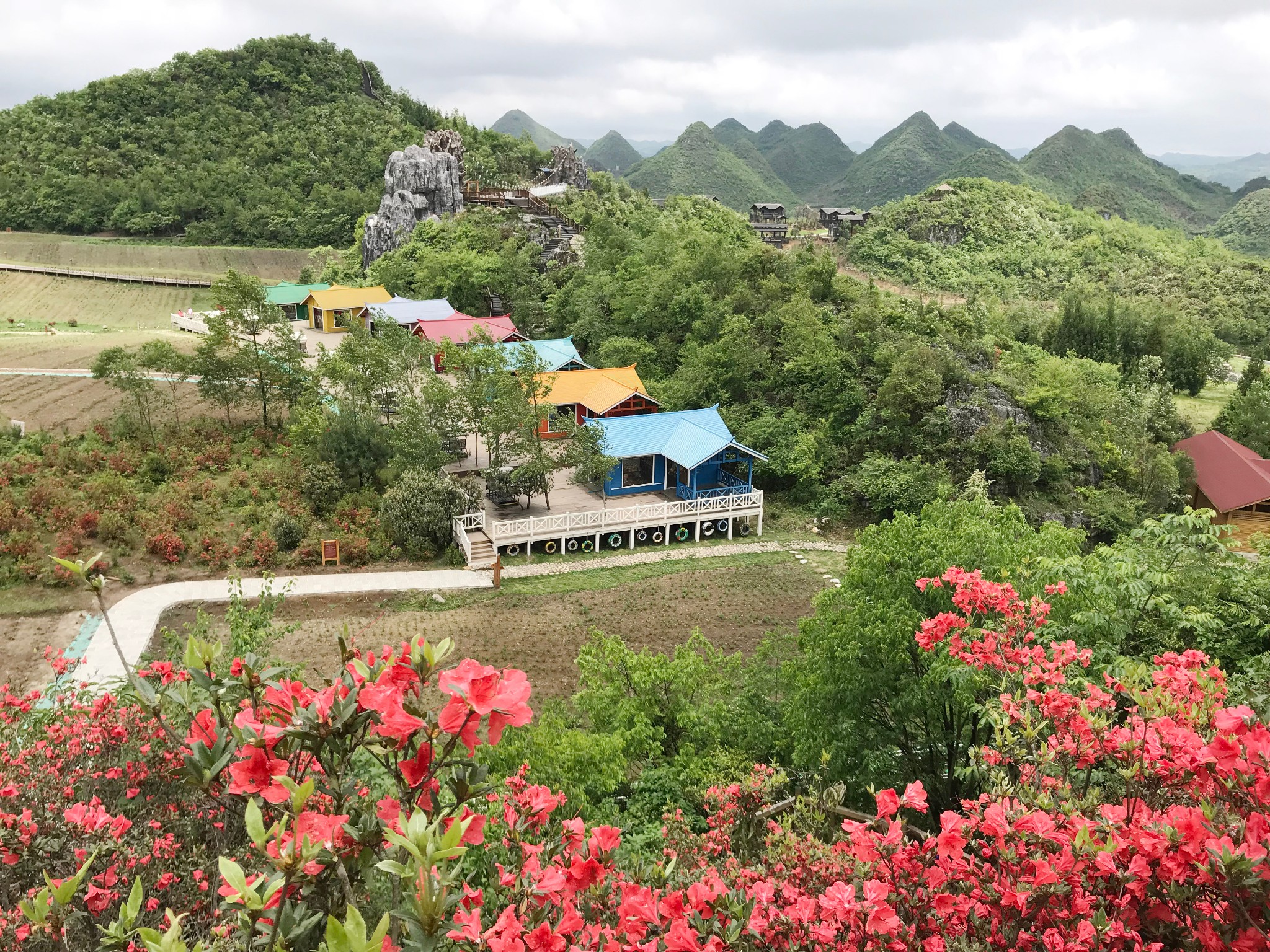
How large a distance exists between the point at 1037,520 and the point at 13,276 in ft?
174

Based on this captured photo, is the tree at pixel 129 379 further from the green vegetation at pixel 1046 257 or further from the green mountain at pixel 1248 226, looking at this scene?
the green mountain at pixel 1248 226

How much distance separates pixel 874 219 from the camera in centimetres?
6938

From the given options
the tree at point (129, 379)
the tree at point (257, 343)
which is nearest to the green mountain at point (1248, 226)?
the tree at point (257, 343)

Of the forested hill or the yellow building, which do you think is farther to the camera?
the forested hill

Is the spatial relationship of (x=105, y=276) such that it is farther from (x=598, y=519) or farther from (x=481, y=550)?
(x=598, y=519)

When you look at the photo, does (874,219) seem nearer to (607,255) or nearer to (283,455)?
(607,255)

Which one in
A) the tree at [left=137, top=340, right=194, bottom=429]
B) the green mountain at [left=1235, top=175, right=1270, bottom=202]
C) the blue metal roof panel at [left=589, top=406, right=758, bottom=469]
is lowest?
the blue metal roof panel at [left=589, top=406, right=758, bottom=469]

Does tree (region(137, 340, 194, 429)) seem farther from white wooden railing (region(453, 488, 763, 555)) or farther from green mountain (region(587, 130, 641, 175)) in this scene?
green mountain (region(587, 130, 641, 175))

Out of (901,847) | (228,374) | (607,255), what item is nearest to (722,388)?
(607,255)

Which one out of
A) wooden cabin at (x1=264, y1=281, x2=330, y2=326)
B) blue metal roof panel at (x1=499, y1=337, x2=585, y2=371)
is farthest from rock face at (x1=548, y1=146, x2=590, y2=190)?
blue metal roof panel at (x1=499, y1=337, x2=585, y2=371)

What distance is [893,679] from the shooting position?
8.74 m

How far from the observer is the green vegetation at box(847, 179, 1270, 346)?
172 feet

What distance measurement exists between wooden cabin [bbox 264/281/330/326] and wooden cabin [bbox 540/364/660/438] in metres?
19.9

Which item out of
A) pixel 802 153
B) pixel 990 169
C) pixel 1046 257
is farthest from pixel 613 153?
pixel 1046 257
